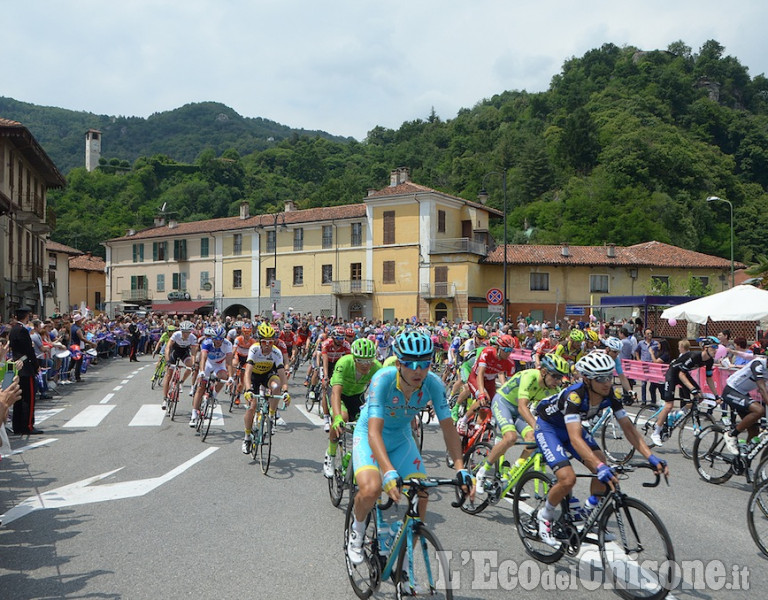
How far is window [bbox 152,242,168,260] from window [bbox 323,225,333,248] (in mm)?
19157

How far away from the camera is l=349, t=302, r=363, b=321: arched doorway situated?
53312 mm

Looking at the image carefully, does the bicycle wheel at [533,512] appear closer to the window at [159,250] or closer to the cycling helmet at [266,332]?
the cycling helmet at [266,332]

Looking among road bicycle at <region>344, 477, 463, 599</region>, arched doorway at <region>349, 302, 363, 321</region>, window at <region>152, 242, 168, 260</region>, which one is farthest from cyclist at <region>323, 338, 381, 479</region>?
window at <region>152, 242, 168, 260</region>

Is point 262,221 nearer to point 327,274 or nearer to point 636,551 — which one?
point 327,274

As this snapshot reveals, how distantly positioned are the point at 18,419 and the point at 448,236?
43089 millimetres

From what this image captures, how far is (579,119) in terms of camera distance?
81.2 metres

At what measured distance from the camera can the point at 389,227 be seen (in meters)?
52.1

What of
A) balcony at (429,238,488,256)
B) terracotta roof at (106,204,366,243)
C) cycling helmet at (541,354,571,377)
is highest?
terracotta roof at (106,204,366,243)

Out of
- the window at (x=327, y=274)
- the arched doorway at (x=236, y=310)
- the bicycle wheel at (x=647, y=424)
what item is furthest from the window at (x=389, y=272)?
the bicycle wheel at (x=647, y=424)

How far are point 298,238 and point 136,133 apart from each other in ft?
499

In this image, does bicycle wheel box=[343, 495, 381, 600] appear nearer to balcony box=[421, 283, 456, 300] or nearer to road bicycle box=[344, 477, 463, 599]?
road bicycle box=[344, 477, 463, 599]

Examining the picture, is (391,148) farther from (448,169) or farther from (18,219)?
(18,219)

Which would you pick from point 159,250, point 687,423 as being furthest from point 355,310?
point 687,423

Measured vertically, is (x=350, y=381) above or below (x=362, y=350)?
below
